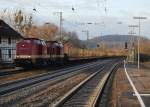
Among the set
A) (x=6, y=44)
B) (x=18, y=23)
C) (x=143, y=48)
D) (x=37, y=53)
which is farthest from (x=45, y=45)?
(x=143, y=48)

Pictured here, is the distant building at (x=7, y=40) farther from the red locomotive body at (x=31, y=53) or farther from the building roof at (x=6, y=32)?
the red locomotive body at (x=31, y=53)

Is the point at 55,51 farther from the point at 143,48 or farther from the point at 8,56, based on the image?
the point at 143,48

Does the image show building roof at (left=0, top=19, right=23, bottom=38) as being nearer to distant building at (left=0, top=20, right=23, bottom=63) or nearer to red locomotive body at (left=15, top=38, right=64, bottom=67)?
distant building at (left=0, top=20, right=23, bottom=63)

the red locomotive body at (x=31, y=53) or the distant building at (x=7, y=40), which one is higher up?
the distant building at (x=7, y=40)

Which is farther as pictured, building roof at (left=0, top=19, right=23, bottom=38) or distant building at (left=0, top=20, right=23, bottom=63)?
building roof at (left=0, top=19, right=23, bottom=38)

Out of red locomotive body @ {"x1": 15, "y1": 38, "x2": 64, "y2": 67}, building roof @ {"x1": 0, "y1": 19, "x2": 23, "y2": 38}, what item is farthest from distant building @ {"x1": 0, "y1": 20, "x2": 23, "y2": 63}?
red locomotive body @ {"x1": 15, "y1": 38, "x2": 64, "y2": 67}

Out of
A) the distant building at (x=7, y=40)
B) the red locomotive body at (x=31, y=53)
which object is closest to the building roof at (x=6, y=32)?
the distant building at (x=7, y=40)

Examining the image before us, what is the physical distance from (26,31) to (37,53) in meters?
73.0

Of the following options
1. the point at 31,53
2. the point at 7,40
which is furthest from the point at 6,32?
the point at 31,53

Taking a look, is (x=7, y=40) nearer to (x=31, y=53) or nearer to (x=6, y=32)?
(x=6, y=32)

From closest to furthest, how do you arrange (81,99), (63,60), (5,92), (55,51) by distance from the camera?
(81,99)
(5,92)
(55,51)
(63,60)

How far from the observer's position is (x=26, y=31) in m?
118

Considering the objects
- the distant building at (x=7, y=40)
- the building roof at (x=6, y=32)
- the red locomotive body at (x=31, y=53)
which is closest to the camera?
the red locomotive body at (x=31, y=53)

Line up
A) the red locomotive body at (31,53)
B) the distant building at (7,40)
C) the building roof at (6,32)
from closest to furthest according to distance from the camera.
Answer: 1. the red locomotive body at (31,53)
2. the distant building at (7,40)
3. the building roof at (6,32)
